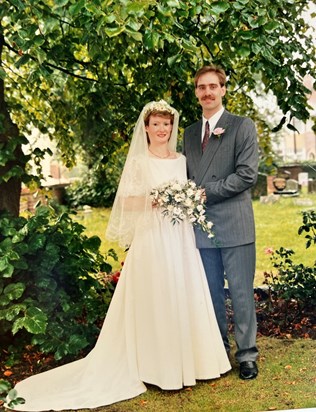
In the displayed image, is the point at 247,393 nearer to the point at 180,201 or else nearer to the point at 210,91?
the point at 180,201

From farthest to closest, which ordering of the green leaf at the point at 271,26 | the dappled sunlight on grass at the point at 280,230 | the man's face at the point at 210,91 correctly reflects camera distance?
1. the dappled sunlight on grass at the point at 280,230
2. the man's face at the point at 210,91
3. the green leaf at the point at 271,26

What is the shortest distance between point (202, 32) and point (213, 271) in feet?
3.59

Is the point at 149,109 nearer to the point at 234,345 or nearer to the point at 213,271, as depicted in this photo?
the point at 213,271

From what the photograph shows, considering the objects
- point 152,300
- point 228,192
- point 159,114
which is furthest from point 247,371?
point 159,114

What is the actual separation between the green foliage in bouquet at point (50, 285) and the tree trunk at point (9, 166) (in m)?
0.13

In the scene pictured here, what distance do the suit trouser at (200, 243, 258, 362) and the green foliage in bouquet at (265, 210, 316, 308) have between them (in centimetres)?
68

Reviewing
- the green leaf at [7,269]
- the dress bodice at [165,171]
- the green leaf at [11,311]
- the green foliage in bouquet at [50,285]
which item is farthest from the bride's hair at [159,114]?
the green leaf at [11,311]

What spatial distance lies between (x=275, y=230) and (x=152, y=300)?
1513mm

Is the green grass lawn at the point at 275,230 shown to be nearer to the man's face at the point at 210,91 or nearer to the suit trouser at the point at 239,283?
the suit trouser at the point at 239,283

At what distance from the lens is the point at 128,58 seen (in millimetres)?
3422

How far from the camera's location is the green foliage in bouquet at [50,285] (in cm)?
285

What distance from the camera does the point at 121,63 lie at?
3.43 m

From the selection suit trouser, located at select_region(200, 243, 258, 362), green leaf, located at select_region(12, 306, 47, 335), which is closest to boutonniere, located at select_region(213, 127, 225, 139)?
suit trouser, located at select_region(200, 243, 258, 362)

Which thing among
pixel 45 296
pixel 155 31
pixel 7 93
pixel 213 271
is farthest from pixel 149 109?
pixel 7 93
